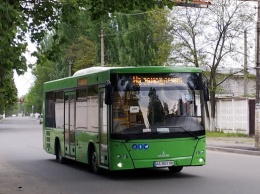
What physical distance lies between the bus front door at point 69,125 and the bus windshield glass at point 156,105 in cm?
377

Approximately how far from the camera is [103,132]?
1386cm

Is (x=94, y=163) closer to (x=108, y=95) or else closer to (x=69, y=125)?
(x=69, y=125)

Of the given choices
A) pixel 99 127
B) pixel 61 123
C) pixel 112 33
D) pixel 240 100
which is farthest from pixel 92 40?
pixel 99 127

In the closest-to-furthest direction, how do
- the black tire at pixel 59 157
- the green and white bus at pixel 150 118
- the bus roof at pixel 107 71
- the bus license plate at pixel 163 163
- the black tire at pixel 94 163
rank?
the green and white bus at pixel 150 118, the bus license plate at pixel 163 163, the bus roof at pixel 107 71, the black tire at pixel 94 163, the black tire at pixel 59 157

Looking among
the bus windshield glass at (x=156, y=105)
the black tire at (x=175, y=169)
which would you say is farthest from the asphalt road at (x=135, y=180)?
the bus windshield glass at (x=156, y=105)

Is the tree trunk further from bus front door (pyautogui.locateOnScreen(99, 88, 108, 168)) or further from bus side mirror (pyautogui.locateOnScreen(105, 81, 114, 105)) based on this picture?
bus side mirror (pyautogui.locateOnScreen(105, 81, 114, 105))

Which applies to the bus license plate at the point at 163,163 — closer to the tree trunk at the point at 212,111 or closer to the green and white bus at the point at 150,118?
the green and white bus at the point at 150,118

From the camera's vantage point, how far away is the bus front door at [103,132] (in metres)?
13.7

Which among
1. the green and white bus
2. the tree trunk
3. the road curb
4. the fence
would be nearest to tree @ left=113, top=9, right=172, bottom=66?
the tree trunk

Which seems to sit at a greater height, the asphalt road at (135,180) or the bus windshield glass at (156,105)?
the bus windshield glass at (156,105)

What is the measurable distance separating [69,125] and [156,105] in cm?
462

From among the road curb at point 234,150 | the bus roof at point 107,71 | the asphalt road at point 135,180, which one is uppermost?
the bus roof at point 107,71

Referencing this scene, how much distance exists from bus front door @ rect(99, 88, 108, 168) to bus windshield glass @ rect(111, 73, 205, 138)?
1.55 ft

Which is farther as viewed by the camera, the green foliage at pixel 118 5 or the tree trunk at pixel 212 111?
the tree trunk at pixel 212 111
